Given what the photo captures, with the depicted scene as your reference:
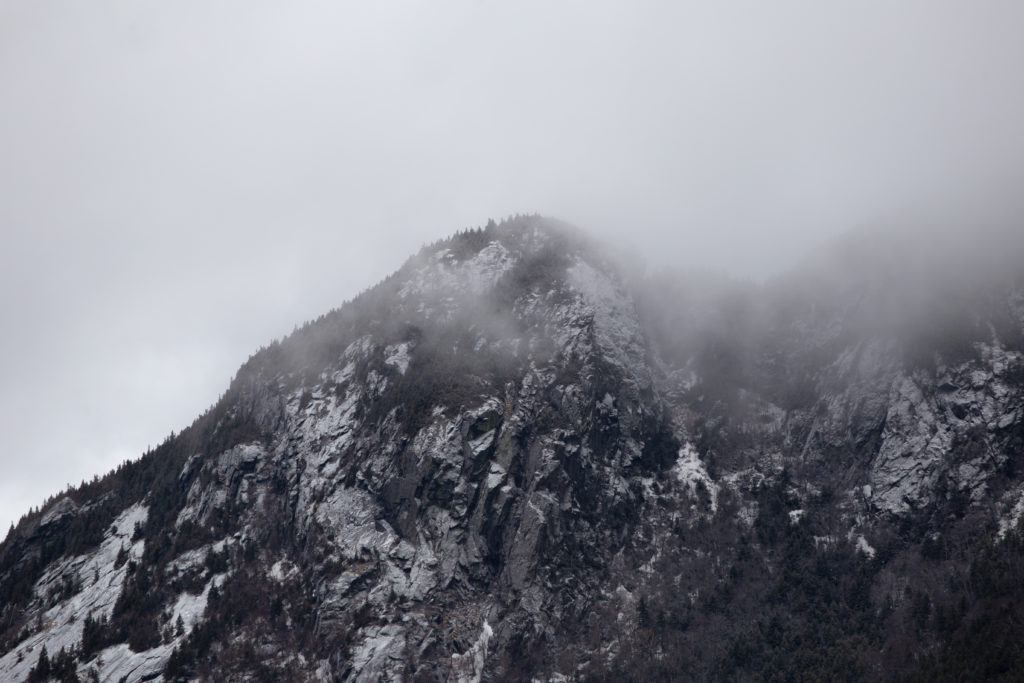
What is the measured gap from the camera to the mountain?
495 feet

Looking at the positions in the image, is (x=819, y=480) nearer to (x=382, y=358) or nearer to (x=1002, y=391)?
(x=1002, y=391)

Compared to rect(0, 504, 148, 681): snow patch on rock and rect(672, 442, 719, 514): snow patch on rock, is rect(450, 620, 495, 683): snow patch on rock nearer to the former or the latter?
rect(672, 442, 719, 514): snow patch on rock

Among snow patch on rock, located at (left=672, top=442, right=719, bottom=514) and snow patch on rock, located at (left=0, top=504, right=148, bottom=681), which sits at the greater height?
snow patch on rock, located at (left=0, top=504, right=148, bottom=681)

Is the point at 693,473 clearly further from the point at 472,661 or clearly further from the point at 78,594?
the point at 78,594

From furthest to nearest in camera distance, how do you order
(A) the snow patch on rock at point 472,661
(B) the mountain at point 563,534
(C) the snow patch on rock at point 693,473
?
(C) the snow patch on rock at point 693,473 < (B) the mountain at point 563,534 < (A) the snow patch on rock at point 472,661

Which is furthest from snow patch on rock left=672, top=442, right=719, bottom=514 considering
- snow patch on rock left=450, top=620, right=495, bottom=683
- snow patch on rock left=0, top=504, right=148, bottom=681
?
snow patch on rock left=0, top=504, right=148, bottom=681

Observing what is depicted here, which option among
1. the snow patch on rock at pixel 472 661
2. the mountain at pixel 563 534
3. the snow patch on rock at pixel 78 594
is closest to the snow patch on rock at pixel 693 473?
the mountain at pixel 563 534

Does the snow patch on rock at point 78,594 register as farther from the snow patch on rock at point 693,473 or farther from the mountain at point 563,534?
the snow patch on rock at point 693,473

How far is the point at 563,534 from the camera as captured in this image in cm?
16688

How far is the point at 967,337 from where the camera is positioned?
185m

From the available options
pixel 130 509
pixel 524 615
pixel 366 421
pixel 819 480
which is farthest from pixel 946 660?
pixel 130 509

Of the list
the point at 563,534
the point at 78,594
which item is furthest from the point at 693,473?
the point at 78,594

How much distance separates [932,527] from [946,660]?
31724mm

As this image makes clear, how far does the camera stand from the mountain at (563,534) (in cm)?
15075
